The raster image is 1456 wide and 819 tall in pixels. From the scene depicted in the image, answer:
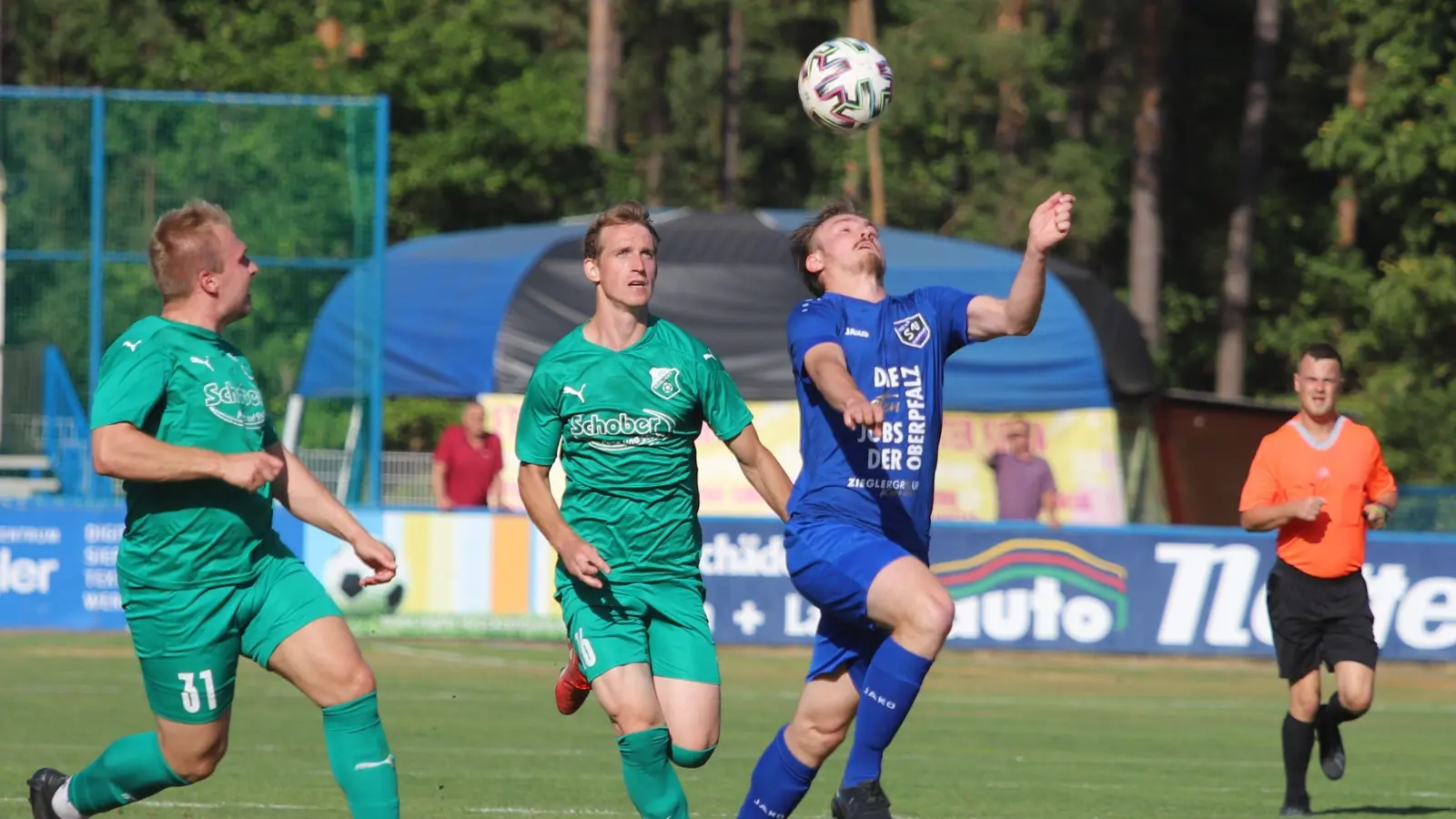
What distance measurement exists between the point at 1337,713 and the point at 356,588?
10.3m

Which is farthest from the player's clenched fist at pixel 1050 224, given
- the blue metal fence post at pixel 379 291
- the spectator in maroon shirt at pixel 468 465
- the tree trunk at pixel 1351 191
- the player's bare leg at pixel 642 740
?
the tree trunk at pixel 1351 191

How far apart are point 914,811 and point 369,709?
3.64m

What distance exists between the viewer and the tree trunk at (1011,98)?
4719 centimetres

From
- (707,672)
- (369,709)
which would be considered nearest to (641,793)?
(707,672)

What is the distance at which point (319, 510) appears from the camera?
7.02 metres

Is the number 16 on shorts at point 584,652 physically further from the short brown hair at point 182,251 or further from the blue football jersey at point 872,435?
the short brown hair at point 182,251

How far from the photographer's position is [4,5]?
51.8m

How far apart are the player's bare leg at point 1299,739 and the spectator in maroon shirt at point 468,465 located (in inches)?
451

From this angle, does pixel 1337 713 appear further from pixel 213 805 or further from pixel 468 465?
pixel 468 465

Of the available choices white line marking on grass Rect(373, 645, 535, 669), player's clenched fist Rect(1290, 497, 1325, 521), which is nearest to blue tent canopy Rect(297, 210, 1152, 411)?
white line marking on grass Rect(373, 645, 535, 669)

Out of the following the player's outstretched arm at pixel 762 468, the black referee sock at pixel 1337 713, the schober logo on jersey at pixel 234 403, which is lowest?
the black referee sock at pixel 1337 713

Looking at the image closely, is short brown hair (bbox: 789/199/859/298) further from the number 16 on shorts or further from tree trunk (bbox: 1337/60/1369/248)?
tree trunk (bbox: 1337/60/1369/248)

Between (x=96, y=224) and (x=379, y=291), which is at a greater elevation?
(x=96, y=224)

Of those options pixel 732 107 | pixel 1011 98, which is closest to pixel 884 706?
pixel 1011 98
